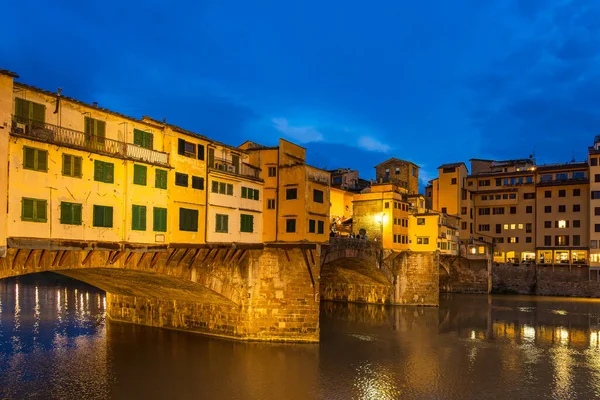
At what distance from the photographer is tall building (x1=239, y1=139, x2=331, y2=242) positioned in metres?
36.8

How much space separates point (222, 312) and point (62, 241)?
16.1m

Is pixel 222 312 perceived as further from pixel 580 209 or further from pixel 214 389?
pixel 580 209

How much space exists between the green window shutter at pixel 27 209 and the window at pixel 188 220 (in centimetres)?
922

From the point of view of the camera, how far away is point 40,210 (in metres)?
23.3

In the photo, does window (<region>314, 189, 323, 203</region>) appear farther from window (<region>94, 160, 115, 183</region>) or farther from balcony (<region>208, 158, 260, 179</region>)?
window (<region>94, 160, 115, 183</region>)

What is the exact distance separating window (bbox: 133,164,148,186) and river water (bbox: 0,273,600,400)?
1138cm

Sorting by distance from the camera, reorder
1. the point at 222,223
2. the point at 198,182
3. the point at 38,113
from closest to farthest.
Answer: the point at 38,113 < the point at 198,182 < the point at 222,223

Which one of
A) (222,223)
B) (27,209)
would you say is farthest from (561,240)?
(27,209)

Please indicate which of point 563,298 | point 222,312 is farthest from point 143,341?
point 563,298

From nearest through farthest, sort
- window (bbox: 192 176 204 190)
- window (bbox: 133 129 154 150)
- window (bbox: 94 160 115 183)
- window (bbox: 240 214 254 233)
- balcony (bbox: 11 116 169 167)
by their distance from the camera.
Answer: balcony (bbox: 11 116 169 167) → window (bbox: 94 160 115 183) → window (bbox: 133 129 154 150) → window (bbox: 192 176 204 190) → window (bbox: 240 214 254 233)

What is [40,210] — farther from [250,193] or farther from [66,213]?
[250,193]

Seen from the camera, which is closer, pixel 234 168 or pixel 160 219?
pixel 160 219

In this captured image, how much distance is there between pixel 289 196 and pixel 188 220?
9.01 metres

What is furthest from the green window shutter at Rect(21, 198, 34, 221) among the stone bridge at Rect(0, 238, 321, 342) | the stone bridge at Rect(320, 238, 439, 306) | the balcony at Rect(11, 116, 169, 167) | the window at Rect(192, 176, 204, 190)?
the stone bridge at Rect(320, 238, 439, 306)
